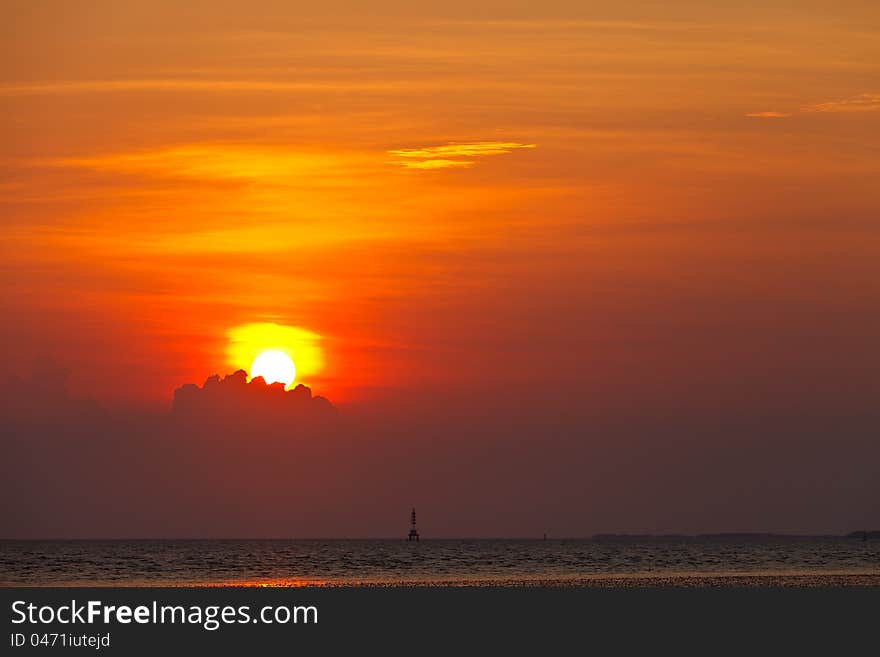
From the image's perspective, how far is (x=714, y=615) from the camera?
2301 inches

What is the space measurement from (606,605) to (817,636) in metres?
15.7

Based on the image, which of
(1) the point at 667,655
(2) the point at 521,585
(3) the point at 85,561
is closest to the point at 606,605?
(1) the point at 667,655

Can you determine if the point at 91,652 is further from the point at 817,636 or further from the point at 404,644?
the point at 817,636

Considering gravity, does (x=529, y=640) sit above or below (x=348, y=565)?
below

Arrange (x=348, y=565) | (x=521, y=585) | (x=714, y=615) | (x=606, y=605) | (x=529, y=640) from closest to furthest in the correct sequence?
(x=529, y=640) < (x=714, y=615) < (x=606, y=605) < (x=521, y=585) < (x=348, y=565)

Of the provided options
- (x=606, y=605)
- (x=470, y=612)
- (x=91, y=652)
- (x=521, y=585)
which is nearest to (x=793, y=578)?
(x=521, y=585)

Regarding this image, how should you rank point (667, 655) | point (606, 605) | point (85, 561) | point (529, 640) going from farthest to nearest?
point (85, 561) < point (606, 605) < point (529, 640) < point (667, 655)

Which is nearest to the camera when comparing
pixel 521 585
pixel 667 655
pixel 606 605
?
pixel 667 655

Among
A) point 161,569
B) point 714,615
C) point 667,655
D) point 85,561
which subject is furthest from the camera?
point 85,561

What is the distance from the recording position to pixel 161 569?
13575 cm

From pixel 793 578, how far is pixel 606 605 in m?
42.8

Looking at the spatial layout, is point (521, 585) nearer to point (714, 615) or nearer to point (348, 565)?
point (714, 615)

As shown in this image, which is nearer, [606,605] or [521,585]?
[606,605]

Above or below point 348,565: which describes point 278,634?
below
